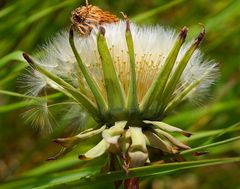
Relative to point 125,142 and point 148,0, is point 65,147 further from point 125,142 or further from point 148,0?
point 148,0

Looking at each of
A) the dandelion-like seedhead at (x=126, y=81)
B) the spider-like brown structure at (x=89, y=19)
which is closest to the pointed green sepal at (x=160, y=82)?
the dandelion-like seedhead at (x=126, y=81)

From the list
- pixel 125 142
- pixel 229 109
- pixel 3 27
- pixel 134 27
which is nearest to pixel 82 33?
pixel 134 27

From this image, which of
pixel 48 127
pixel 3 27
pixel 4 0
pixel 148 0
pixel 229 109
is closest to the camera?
pixel 48 127

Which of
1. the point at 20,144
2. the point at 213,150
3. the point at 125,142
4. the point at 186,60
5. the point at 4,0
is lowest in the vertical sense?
the point at 125,142

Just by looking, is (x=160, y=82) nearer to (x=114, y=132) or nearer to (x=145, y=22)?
(x=114, y=132)

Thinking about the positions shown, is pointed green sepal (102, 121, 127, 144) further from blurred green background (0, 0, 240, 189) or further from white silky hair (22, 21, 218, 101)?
blurred green background (0, 0, 240, 189)

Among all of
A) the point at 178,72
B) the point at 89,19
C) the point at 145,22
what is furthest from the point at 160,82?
the point at 145,22

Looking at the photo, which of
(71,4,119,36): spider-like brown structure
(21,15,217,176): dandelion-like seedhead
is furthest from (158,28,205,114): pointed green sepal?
(71,4,119,36): spider-like brown structure
